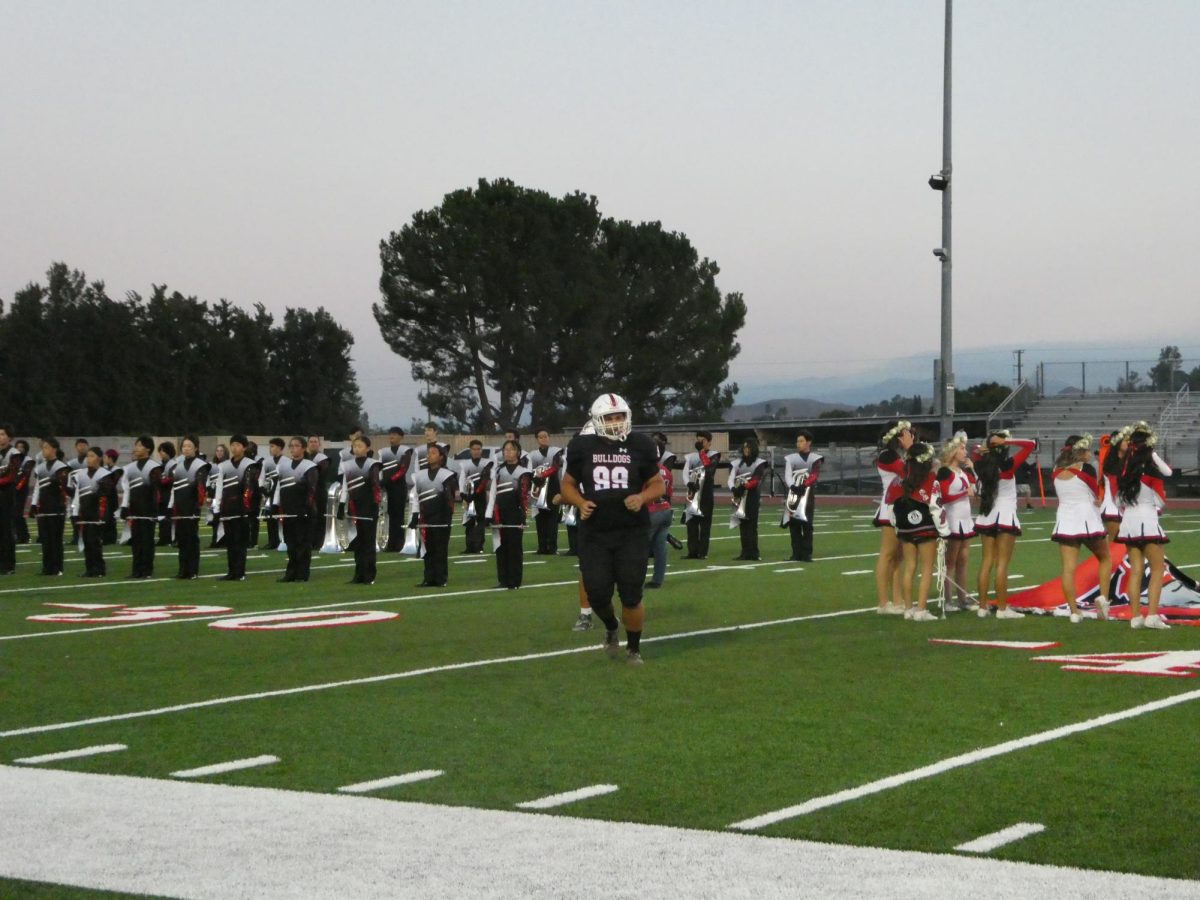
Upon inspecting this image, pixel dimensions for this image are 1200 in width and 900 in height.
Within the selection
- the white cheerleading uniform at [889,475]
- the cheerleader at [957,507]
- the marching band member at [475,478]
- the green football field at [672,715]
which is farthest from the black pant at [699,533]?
the white cheerleading uniform at [889,475]

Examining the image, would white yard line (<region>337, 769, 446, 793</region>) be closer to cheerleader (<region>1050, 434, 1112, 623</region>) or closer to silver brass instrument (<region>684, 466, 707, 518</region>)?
cheerleader (<region>1050, 434, 1112, 623</region>)

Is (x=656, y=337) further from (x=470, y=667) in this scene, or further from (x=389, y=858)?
(x=389, y=858)

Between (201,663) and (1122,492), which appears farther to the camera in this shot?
(1122,492)

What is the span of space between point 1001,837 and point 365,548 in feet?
42.8

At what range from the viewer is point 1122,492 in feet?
43.4

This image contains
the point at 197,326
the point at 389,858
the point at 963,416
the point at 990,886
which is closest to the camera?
the point at 990,886

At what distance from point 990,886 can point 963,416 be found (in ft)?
160

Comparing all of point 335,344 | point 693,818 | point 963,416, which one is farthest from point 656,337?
point 693,818

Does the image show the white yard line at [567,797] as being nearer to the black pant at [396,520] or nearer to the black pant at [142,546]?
the black pant at [142,546]

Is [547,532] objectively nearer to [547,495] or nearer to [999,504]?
[547,495]

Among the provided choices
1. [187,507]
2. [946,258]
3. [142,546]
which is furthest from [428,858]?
[946,258]

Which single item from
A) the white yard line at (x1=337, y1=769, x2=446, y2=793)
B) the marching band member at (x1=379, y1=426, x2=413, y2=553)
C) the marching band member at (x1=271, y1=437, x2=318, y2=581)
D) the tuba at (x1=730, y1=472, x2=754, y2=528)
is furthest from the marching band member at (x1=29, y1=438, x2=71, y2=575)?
the white yard line at (x1=337, y1=769, x2=446, y2=793)

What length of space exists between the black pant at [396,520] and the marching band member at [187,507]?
458cm

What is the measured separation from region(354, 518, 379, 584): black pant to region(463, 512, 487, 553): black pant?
533cm
